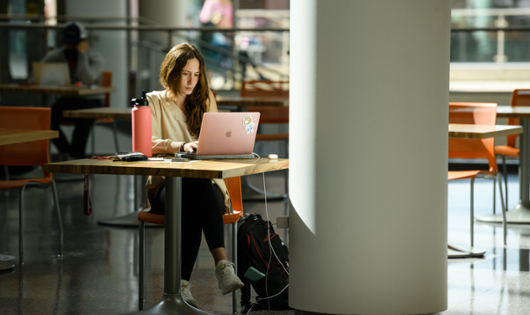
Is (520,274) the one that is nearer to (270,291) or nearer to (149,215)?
(270,291)

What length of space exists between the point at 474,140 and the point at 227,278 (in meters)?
2.27

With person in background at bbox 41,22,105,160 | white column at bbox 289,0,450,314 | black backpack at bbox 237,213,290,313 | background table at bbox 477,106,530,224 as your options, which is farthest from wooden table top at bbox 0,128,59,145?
person in background at bbox 41,22,105,160

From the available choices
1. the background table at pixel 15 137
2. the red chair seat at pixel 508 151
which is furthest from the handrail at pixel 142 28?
the background table at pixel 15 137

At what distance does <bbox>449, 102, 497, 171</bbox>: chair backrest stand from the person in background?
3.67 m

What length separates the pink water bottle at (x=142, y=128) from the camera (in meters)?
2.85

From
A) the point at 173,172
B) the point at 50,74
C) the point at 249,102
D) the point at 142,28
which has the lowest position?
the point at 173,172

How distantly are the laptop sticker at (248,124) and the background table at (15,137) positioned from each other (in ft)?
3.91

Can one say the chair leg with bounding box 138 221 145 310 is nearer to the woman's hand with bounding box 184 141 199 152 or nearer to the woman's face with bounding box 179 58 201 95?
the woman's hand with bounding box 184 141 199 152

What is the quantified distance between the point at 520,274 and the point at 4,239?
3.03m

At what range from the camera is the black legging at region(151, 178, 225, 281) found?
9.77 ft

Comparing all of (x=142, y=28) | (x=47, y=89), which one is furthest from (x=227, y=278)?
(x=142, y=28)

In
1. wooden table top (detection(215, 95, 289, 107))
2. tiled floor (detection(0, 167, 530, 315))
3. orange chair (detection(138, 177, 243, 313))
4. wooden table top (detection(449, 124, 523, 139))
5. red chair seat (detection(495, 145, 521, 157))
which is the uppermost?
wooden table top (detection(215, 95, 289, 107))

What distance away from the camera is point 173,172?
8.20 feet

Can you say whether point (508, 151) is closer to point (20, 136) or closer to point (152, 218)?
point (152, 218)
